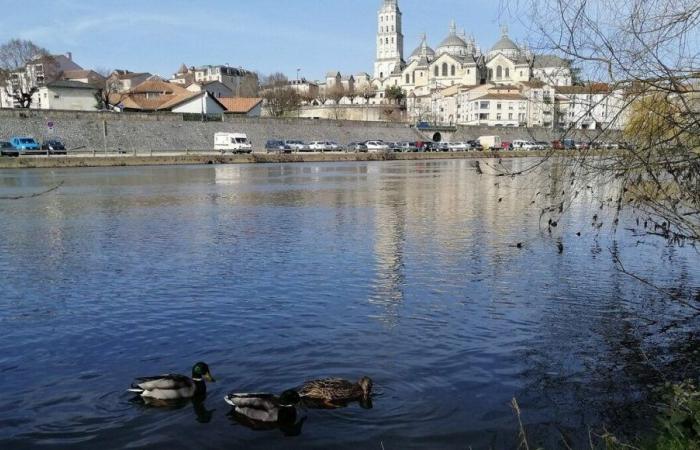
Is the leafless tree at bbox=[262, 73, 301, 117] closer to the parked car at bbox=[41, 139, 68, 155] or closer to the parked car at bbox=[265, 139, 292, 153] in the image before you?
the parked car at bbox=[265, 139, 292, 153]

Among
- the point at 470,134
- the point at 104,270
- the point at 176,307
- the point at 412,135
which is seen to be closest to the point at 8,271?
the point at 104,270

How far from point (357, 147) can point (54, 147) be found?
4014 cm

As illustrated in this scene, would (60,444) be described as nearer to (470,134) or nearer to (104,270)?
(104,270)

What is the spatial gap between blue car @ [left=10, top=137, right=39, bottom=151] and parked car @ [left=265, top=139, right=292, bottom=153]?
27.9 metres

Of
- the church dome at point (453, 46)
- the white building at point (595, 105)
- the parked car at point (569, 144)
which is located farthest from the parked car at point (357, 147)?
the church dome at point (453, 46)

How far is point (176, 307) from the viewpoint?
38.8 feet

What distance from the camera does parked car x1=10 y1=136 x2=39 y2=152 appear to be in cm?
6286

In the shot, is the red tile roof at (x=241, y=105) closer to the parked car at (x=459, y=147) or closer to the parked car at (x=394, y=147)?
the parked car at (x=394, y=147)

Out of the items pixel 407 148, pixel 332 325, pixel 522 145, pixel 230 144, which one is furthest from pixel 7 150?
pixel 522 145

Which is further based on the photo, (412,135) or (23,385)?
(412,135)

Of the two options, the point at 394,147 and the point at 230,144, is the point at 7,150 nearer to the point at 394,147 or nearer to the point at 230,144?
the point at 230,144

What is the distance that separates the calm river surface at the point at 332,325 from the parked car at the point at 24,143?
47.1m

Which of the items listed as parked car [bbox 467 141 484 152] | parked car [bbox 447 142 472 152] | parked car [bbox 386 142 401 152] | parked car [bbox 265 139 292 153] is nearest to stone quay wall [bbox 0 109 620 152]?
parked car [bbox 265 139 292 153]

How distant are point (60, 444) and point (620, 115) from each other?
27.2 ft
